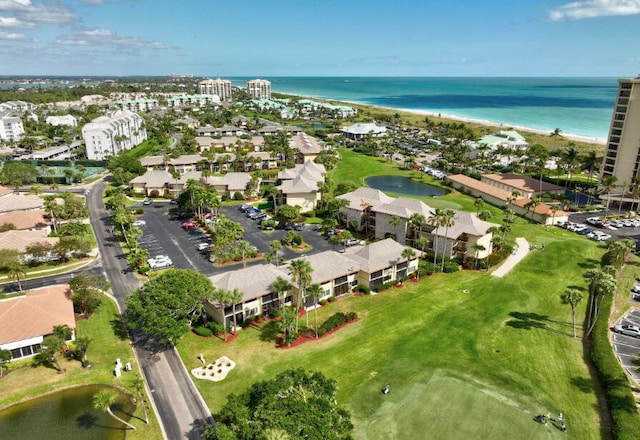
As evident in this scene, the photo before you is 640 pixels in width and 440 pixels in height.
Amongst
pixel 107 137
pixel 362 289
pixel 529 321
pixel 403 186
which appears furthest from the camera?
pixel 107 137

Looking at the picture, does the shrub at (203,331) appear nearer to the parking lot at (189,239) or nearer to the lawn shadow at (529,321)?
the parking lot at (189,239)

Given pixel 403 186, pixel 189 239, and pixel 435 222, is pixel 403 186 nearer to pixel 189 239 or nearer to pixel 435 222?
pixel 435 222

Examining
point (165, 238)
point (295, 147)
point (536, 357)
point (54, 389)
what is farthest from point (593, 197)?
point (54, 389)

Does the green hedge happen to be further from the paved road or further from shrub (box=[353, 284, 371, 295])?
the paved road

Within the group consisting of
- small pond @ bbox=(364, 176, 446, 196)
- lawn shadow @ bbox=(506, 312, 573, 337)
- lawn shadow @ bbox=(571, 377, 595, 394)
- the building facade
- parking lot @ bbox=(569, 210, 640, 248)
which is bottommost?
lawn shadow @ bbox=(571, 377, 595, 394)

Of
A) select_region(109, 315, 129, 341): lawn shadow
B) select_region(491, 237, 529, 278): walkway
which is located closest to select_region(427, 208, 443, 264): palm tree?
select_region(491, 237, 529, 278): walkway

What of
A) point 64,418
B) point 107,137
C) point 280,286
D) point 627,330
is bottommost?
point 64,418

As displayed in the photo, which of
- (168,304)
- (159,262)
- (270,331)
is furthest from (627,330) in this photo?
(159,262)
